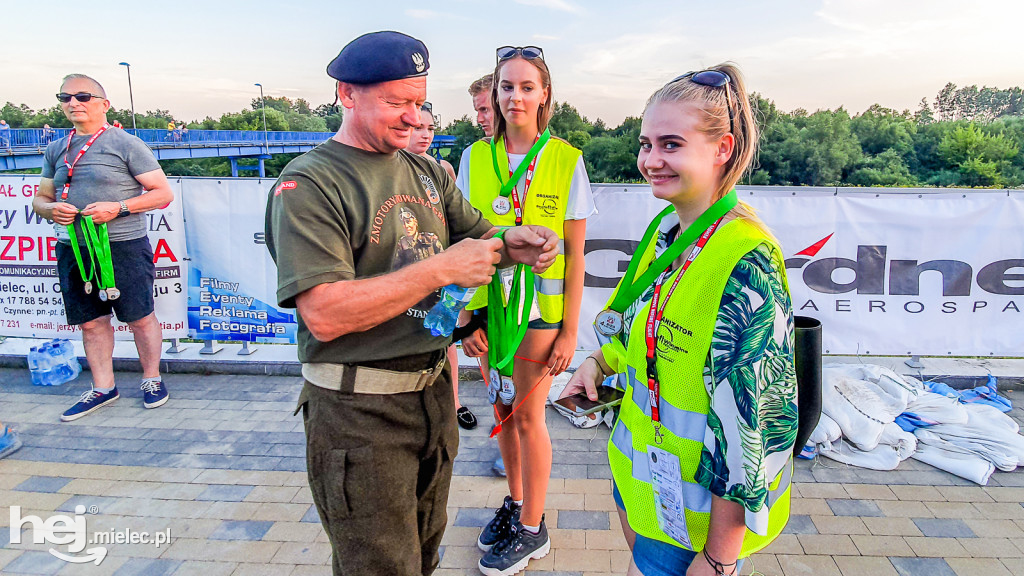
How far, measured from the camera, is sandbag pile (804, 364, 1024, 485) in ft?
12.4

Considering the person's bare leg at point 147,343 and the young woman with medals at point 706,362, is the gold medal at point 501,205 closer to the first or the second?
the young woman with medals at point 706,362

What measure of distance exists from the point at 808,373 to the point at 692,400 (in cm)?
35

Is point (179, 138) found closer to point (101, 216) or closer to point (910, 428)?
point (101, 216)

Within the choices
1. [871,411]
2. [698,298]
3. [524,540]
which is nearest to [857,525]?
[871,411]

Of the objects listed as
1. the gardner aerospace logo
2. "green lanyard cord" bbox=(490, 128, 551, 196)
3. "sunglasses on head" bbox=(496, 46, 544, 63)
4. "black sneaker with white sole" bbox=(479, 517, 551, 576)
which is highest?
"sunglasses on head" bbox=(496, 46, 544, 63)

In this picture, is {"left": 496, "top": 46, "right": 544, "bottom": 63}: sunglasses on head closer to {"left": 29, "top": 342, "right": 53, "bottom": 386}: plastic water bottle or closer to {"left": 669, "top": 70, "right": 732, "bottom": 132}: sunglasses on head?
{"left": 669, "top": 70, "right": 732, "bottom": 132}: sunglasses on head

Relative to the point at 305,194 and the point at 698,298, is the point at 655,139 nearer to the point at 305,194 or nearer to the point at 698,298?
the point at 698,298

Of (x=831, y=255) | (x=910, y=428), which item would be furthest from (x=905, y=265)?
(x=910, y=428)

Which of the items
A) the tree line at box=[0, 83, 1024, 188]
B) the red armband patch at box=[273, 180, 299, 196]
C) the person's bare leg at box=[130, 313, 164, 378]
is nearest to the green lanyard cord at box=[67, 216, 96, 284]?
the person's bare leg at box=[130, 313, 164, 378]

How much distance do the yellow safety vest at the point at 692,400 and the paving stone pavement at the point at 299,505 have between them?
147 cm

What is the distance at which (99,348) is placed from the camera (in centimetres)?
488

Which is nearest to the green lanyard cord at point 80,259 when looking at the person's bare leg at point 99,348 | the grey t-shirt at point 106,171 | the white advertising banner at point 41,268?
the grey t-shirt at point 106,171

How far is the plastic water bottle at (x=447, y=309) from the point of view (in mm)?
1822

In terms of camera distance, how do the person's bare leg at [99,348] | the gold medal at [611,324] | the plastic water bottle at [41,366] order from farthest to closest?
the plastic water bottle at [41,366]
the person's bare leg at [99,348]
the gold medal at [611,324]
